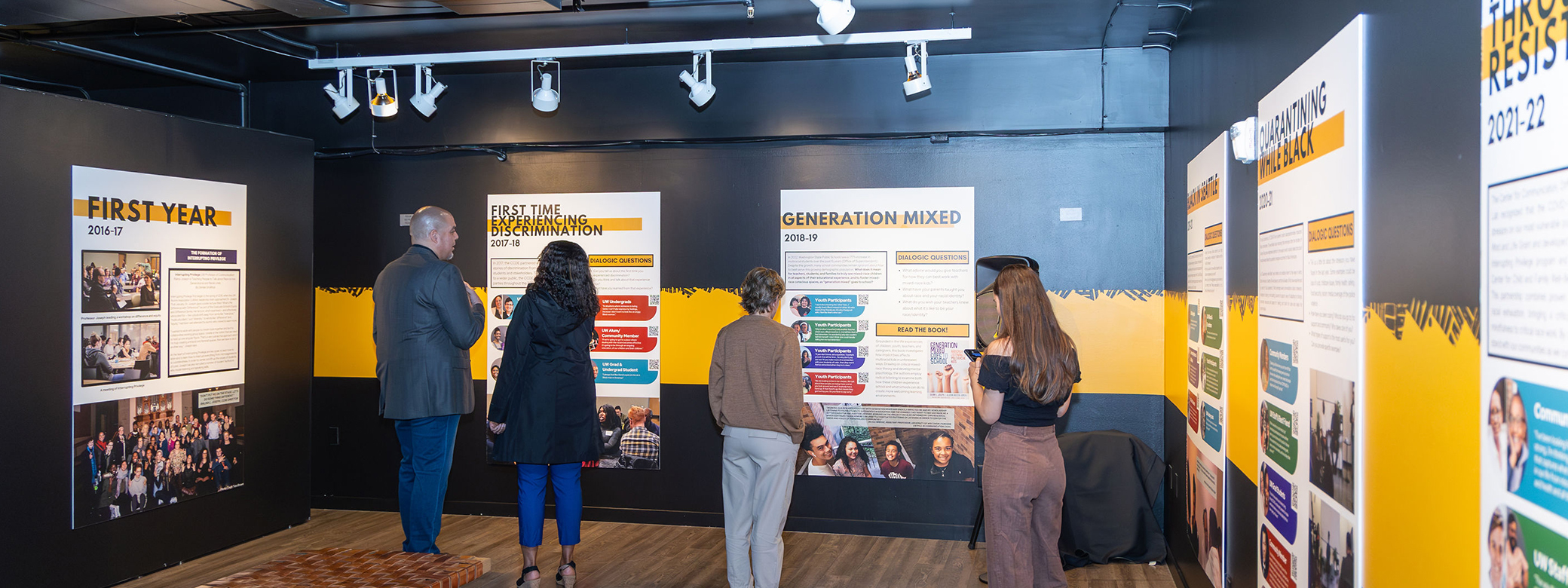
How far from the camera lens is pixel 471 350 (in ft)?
19.0

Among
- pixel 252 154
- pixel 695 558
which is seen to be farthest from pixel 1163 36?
pixel 252 154

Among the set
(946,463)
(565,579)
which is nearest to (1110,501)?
(946,463)

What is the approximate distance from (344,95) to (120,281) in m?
1.73

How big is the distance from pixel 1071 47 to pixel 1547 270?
420cm

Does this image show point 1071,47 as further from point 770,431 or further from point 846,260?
point 770,431

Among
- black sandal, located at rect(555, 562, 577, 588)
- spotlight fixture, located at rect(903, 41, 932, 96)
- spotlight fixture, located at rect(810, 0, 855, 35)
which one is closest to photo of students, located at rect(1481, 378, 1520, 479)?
spotlight fixture, located at rect(810, 0, 855, 35)

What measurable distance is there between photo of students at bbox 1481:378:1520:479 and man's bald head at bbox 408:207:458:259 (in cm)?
412

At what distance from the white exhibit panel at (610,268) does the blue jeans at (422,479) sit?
133cm

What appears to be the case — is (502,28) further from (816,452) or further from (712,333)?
(816,452)

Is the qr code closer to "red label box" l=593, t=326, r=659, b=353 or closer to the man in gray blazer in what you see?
"red label box" l=593, t=326, r=659, b=353

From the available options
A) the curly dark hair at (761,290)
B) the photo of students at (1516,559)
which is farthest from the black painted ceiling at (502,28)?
the photo of students at (1516,559)

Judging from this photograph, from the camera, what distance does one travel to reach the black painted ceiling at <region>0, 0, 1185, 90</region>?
4215mm

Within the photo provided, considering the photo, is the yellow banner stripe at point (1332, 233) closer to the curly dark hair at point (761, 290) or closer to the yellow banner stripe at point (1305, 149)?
the yellow banner stripe at point (1305, 149)

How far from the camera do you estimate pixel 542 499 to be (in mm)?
4156
